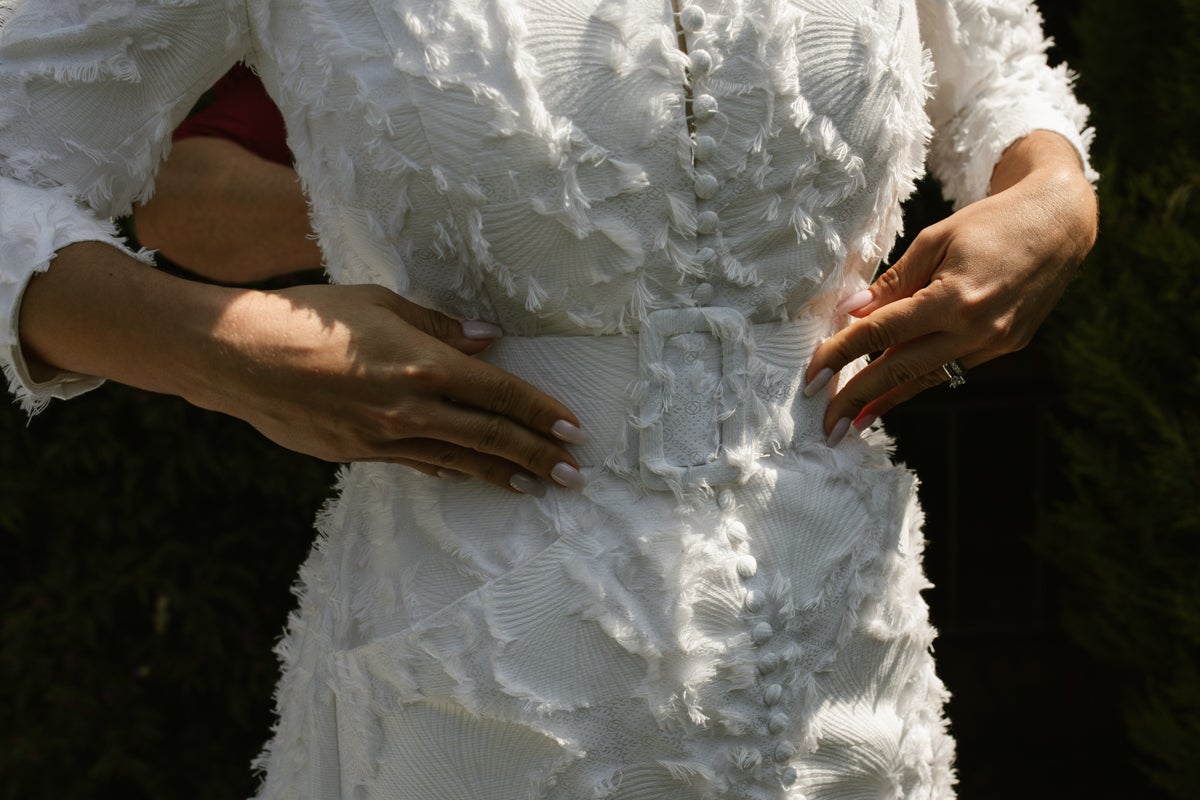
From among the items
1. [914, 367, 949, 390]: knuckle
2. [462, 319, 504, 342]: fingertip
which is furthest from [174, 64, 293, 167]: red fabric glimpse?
[914, 367, 949, 390]: knuckle

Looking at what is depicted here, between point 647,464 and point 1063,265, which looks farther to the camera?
point 1063,265

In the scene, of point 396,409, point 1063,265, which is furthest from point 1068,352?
point 396,409

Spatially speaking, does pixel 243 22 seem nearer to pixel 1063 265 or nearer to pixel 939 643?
pixel 1063 265

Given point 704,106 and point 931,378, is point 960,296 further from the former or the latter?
point 704,106

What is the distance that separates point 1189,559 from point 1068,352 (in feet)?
1.70

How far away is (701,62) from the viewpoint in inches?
37.4

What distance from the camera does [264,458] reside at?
295cm

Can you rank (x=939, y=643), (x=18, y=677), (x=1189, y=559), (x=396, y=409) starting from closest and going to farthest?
(x=396, y=409) → (x=1189, y=559) → (x=18, y=677) → (x=939, y=643)

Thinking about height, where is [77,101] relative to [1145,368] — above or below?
above

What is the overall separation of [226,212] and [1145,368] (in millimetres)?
1950

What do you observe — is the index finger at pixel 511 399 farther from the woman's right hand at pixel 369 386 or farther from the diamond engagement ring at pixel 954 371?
the diamond engagement ring at pixel 954 371

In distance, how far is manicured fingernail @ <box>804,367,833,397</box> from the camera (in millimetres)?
1069

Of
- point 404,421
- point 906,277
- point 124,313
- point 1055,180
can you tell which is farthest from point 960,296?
point 124,313

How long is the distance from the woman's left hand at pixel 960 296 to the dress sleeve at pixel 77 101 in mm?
628
